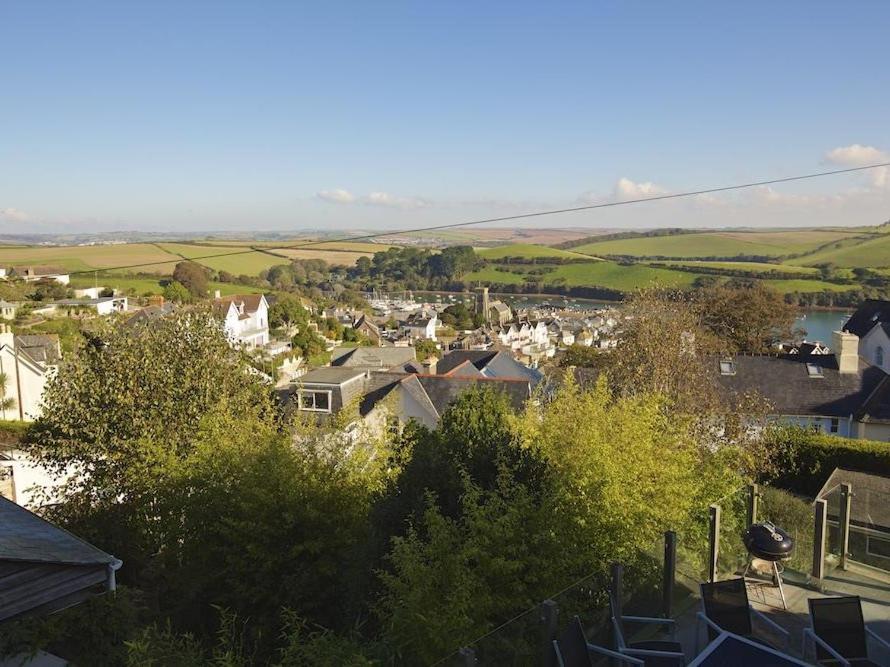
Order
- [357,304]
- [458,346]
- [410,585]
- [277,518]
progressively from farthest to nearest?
[357,304] → [458,346] → [277,518] → [410,585]

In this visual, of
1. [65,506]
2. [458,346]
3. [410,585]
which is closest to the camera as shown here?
[410,585]

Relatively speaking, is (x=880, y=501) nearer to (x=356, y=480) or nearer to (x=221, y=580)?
(x=356, y=480)

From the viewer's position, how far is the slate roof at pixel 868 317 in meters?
40.8

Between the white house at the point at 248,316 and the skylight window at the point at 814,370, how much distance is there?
122 ft

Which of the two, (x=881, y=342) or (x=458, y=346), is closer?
(x=881, y=342)

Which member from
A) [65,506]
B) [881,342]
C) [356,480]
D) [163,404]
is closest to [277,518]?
[356,480]

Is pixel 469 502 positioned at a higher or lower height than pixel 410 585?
higher

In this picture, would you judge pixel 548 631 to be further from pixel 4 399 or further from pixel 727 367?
pixel 4 399

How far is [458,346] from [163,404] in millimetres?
50107

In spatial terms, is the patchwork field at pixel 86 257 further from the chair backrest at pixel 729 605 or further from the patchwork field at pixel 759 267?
the patchwork field at pixel 759 267

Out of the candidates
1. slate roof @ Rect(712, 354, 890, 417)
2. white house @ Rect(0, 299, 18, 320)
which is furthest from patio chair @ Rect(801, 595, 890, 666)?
white house @ Rect(0, 299, 18, 320)

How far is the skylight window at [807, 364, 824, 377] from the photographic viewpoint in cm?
2728

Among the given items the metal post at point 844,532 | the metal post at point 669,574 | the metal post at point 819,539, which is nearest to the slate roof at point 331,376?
the metal post at point 819,539

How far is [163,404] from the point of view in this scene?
656 inches
